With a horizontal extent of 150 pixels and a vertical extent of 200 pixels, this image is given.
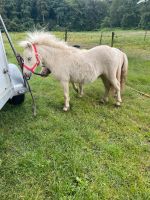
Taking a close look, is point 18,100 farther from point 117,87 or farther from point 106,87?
point 117,87

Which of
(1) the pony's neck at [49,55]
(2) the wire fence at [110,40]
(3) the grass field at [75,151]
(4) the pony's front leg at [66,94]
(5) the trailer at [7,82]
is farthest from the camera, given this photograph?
(2) the wire fence at [110,40]

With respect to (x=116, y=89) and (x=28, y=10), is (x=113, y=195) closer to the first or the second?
(x=116, y=89)

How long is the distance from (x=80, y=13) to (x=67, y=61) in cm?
5947

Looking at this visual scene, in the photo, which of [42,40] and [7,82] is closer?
[7,82]

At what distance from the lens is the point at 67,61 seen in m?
4.24

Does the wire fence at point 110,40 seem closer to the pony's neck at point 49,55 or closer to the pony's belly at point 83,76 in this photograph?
the pony's belly at point 83,76

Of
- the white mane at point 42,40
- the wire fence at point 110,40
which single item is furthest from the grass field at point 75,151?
the wire fence at point 110,40

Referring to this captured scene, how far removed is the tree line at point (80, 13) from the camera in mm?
51406

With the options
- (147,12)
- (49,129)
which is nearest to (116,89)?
(49,129)

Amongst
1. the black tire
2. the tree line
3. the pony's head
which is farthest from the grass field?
the tree line

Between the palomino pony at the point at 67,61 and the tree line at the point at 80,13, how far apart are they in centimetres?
4665

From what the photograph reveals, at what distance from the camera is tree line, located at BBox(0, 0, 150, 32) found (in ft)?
169

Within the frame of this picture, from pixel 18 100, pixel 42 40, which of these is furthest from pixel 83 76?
pixel 18 100

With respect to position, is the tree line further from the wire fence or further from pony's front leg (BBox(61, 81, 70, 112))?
pony's front leg (BBox(61, 81, 70, 112))
